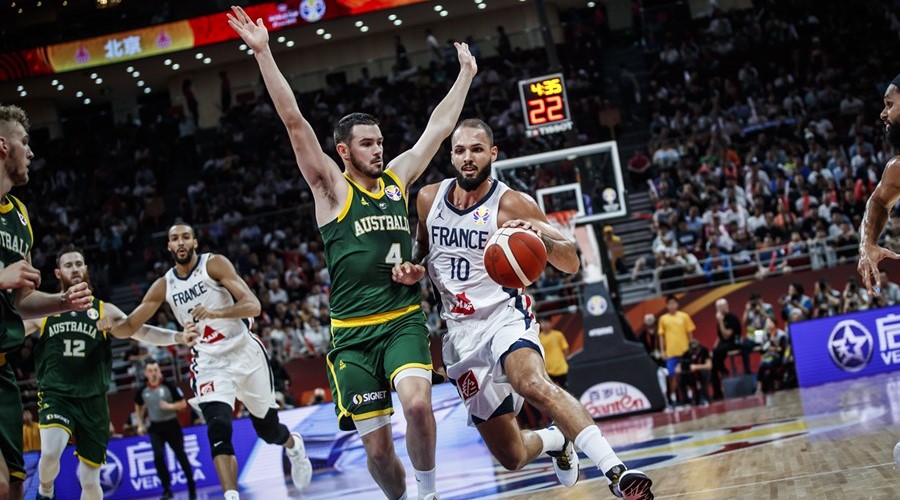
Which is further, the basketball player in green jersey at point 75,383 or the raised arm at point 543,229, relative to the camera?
the basketball player in green jersey at point 75,383

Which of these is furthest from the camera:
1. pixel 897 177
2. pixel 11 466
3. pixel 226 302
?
pixel 226 302

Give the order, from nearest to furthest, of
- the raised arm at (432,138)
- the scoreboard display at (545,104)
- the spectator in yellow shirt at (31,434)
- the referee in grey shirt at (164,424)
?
the raised arm at (432,138) < the referee in grey shirt at (164,424) < the scoreboard display at (545,104) < the spectator in yellow shirt at (31,434)

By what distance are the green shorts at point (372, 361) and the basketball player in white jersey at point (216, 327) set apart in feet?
9.69

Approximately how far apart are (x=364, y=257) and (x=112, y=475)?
11258 mm

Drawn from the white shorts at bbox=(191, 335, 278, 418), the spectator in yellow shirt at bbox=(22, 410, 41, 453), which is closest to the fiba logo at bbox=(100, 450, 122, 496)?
the spectator in yellow shirt at bbox=(22, 410, 41, 453)

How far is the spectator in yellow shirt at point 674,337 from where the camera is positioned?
16.5 m

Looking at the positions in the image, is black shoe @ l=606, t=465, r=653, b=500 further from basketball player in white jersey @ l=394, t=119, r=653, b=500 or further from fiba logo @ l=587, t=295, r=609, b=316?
fiba logo @ l=587, t=295, r=609, b=316

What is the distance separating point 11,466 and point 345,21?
25123 mm

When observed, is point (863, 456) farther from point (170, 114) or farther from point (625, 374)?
point (170, 114)

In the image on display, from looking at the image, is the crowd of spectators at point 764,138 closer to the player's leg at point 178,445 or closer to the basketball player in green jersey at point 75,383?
the player's leg at point 178,445

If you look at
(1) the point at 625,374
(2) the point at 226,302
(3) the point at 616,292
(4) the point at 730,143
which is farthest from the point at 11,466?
(4) the point at 730,143

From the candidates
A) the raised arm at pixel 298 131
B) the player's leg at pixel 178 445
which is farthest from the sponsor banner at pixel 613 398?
the raised arm at pixel 298 131

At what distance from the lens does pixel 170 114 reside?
30.3 metres

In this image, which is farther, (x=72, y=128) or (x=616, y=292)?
(x=72, y=128)
